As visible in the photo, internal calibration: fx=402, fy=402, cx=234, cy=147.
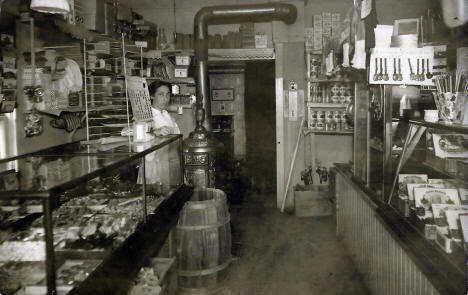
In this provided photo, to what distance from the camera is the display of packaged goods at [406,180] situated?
3148 millimetres

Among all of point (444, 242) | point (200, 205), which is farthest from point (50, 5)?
point (444, 242)

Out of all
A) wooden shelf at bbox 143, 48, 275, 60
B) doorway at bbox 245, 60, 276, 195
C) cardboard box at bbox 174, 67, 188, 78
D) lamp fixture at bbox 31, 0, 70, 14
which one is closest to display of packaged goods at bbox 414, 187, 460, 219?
lamp fixture at bbox 31, 0, 70, 14

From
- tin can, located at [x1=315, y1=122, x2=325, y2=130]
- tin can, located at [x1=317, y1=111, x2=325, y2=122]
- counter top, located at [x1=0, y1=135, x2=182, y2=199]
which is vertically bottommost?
counter top, located at [x1=0, y1=135, x2=182, y2=199]

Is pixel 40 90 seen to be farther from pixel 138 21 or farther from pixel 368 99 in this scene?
pixel 368 99

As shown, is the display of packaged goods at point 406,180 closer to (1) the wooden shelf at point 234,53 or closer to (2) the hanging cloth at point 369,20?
(2) the hanging cloth at point 369,20

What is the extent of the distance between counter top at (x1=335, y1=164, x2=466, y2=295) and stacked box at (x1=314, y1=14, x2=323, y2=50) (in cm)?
417

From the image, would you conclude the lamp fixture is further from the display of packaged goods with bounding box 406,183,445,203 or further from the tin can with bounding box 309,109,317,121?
the tin can with bounding box 309,109,317,121

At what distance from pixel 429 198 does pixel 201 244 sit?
1.96 meters

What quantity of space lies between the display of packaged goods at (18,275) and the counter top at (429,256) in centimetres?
193

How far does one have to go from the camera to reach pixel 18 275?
1872 mm

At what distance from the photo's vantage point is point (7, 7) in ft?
13.1

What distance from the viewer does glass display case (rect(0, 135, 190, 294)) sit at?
176 cm

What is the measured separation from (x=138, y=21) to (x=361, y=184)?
4306mm

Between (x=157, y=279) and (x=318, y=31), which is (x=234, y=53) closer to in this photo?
(x=318, y=31)
